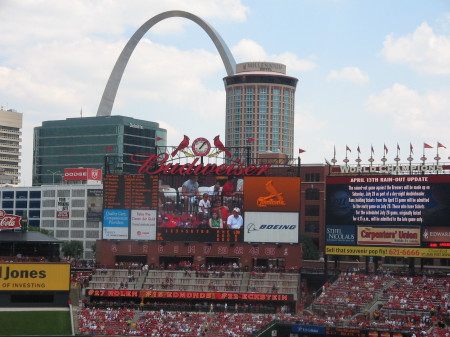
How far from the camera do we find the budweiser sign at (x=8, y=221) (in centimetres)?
8631

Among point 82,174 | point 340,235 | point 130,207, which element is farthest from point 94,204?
point 340,235

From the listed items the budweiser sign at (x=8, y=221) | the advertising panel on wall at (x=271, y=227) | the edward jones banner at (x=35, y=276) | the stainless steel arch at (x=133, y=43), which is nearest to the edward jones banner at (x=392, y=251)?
the advertising panel on wall at (x=271, y=227)

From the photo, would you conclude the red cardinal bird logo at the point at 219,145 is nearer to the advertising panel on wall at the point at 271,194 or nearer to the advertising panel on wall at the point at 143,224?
the advertising panel on wall at the point at 271,194

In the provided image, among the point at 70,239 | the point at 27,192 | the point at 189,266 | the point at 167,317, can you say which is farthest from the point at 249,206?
the point at 27,192

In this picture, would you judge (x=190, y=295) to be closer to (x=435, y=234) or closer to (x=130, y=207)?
(x=130, y=207)

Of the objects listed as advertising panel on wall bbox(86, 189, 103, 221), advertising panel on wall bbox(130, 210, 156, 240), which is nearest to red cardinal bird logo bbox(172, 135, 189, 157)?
advertising panel on wall bbox(130, 210, 156, 240)

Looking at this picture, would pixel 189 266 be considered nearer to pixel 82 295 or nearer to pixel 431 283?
pixel 82 295

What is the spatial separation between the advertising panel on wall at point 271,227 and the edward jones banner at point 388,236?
6.96 meters

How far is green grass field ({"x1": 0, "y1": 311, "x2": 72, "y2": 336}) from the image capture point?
3012 inches

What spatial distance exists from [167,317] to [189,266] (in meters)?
9.84

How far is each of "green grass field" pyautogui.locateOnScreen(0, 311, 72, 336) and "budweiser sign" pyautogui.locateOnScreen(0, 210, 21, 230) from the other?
987 centimetres

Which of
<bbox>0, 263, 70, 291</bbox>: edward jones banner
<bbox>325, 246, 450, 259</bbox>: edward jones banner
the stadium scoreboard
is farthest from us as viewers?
the stadium scoreboard

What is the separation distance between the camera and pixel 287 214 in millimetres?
87000

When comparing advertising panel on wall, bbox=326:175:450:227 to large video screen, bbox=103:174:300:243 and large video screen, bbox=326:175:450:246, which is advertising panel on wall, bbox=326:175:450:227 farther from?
large video screen, bbox=103:174:300:243
